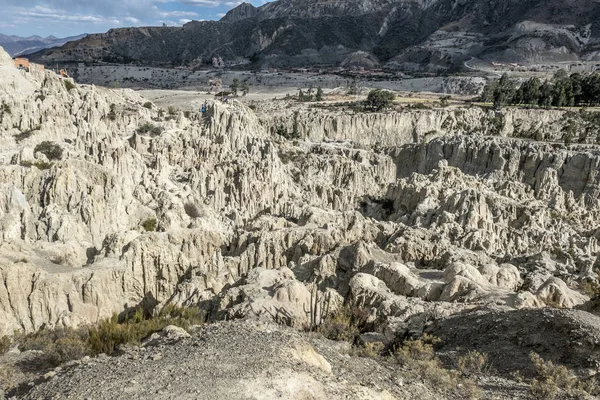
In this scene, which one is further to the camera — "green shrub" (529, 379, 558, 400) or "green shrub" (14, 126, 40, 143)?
"green shrub" (14, 126, 40, 143)

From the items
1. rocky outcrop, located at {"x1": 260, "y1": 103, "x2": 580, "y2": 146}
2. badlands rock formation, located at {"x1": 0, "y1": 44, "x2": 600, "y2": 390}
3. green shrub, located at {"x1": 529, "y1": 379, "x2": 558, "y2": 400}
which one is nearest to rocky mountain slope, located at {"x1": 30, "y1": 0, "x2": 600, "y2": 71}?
rocky outcrop, located at {"x1": 260, "y1": 103, "x2": 580, "y2": 146}

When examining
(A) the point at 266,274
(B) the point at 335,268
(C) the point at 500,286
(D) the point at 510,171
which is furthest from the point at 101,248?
(D) the point at 510,171

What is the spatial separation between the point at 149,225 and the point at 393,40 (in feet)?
572

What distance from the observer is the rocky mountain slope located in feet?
445

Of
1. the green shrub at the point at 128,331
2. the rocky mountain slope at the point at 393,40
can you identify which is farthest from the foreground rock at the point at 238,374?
the rocky mountain slope at the point at 393,40

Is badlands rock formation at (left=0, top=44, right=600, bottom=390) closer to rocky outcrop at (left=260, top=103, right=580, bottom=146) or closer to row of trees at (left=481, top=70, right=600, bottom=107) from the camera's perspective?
rocky outcrop at (left=260, top=103, right=580, bottom=146)

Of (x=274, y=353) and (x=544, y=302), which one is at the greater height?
(x=274, y=353)

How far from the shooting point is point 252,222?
26703mm

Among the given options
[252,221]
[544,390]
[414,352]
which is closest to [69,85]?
[252,221]

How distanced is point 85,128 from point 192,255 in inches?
611

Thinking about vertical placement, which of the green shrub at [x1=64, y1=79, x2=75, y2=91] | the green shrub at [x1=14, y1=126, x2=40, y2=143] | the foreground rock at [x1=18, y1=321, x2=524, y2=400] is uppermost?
the green shrub at [x1=64, y1=79, x2=75, y2=91]

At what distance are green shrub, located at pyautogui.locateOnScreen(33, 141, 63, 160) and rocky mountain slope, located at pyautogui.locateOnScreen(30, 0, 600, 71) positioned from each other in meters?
122

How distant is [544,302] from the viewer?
16375 millimetres

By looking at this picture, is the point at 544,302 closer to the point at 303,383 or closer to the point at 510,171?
the point at 303,383
